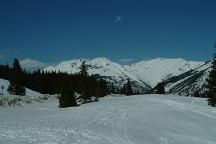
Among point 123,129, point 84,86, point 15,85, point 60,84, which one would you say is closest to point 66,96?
point 84,86

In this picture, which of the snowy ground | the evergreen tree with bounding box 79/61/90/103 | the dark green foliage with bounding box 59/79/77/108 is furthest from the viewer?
the evergreen tree with bounding box 79/61/90/103

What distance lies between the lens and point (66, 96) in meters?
63.4

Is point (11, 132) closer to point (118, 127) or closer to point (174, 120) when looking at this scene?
point (118, 127)

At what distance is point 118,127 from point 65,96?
31109 millimetres

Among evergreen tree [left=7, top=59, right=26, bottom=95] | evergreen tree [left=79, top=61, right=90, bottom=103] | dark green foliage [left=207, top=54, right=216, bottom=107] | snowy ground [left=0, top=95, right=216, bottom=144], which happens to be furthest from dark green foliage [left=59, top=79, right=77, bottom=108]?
evergreen tree [left=7, top=59, right=26, bottom=95]

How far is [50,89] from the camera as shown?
14512cm

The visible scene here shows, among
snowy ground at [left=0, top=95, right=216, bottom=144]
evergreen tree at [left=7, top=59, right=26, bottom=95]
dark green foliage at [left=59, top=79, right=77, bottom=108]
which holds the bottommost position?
snowy ground at [left=0, top=95, right=216, bottom=144]

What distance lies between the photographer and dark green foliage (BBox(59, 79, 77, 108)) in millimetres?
60188

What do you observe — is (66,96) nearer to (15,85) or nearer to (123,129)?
(123,129)

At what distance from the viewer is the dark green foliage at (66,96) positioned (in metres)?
60.2

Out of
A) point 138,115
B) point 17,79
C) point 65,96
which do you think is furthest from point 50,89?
point 138,115

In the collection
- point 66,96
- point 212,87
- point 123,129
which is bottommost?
point 123,129

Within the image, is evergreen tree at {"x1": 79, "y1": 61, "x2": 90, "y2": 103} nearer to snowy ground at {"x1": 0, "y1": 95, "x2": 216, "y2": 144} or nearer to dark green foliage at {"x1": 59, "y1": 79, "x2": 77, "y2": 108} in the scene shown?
dark green foliage at {"x1": 59, "y1": 79, "x2": 77, "y2": 108}

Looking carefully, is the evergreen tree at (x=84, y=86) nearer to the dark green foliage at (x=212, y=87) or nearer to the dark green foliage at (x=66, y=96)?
the dark green foliage at (x=66, y=96)
